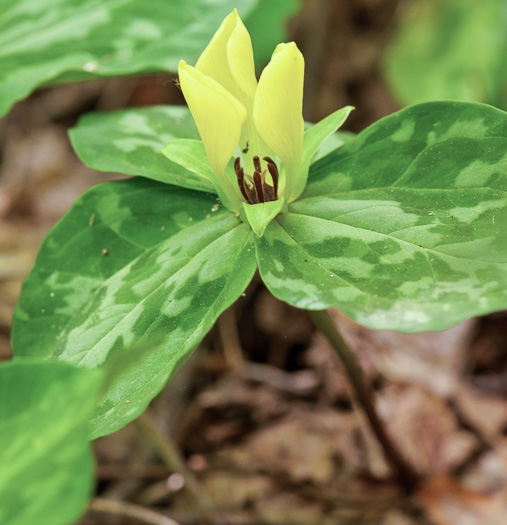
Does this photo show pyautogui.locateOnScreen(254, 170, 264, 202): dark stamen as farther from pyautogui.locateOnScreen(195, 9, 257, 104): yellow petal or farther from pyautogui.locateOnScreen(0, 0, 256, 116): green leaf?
pyautogui.locateOnScreen(0, 0, 256, 116): green leaf

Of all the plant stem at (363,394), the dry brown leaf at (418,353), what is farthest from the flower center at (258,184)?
the dry brown leaf at (418,353)

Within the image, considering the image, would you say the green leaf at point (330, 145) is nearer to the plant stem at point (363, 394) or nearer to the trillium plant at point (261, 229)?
the trillium plant at point (261, 229)

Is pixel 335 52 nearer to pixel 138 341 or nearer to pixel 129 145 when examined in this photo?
pixel 129 145

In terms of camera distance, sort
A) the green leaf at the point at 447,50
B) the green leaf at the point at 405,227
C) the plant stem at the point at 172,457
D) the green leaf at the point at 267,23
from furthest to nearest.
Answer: the green leaf at the point at 447,50, the green leaf at the point at 267,23, the plant stem at the point at 172,457, the green leaf at the point at 405,227

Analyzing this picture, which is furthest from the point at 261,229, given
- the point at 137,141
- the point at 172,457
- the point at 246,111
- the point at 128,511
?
the point at 128,511

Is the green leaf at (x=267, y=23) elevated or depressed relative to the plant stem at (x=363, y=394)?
elevated

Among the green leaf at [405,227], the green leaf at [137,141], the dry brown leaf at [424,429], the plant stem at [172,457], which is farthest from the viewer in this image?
the dry brown leaf at [424,429]

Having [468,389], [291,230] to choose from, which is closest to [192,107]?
[291,230]
